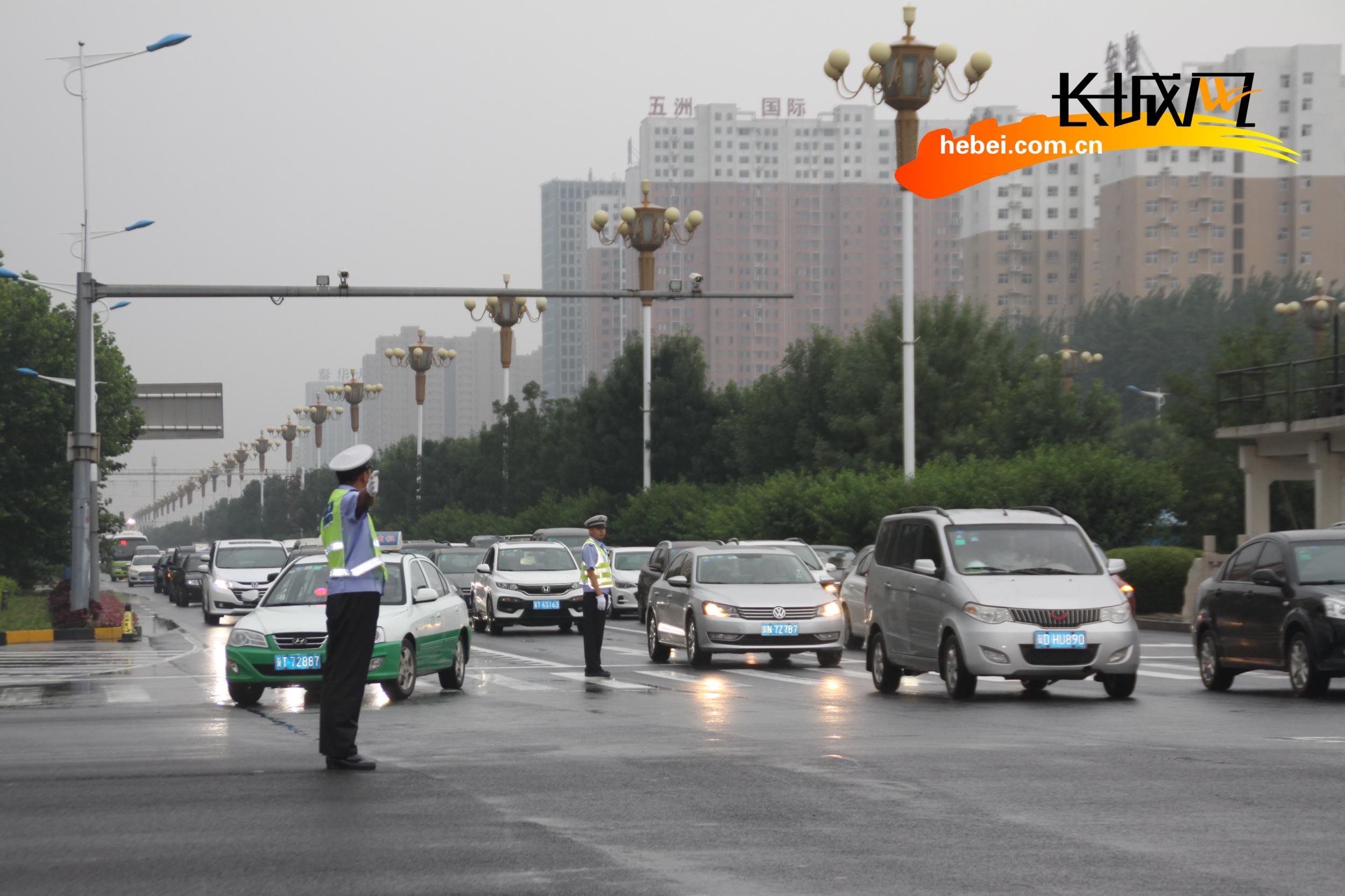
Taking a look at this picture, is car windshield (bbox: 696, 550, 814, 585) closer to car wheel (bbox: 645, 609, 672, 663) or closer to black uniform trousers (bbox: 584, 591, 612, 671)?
car wheel (bbox: 645, 609, 672, 663)

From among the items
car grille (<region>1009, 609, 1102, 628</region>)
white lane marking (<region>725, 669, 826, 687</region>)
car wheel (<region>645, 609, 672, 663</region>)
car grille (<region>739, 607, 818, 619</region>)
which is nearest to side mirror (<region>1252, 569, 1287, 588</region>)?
car grille (<region>1009, 609, 1102, 628</region>)

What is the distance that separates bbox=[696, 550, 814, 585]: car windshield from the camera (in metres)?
23.3

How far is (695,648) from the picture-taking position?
22797mm

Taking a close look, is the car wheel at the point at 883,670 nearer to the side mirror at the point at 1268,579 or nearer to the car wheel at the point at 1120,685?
the car wheel at the point at 1120,685

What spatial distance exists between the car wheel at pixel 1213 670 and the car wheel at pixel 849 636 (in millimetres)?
9230

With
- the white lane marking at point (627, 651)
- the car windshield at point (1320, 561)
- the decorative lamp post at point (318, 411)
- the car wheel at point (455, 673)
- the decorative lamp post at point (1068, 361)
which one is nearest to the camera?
the car windshield at point (1320, 561)

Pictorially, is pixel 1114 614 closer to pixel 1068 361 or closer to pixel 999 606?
pixel 999 606

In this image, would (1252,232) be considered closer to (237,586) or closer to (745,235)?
(745,235)

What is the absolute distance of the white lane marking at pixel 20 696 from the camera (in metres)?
17.8

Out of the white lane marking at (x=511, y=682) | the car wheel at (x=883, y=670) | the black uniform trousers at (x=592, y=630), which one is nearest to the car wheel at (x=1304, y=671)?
the car wheel at (x=883, y=670)

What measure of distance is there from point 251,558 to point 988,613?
97.0 feet

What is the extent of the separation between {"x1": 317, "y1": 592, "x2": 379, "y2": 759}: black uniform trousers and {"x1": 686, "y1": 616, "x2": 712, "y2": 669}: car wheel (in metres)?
12.4

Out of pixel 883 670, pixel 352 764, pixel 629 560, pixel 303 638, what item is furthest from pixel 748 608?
pixel 629 560

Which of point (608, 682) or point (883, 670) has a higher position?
point (883, 670)
